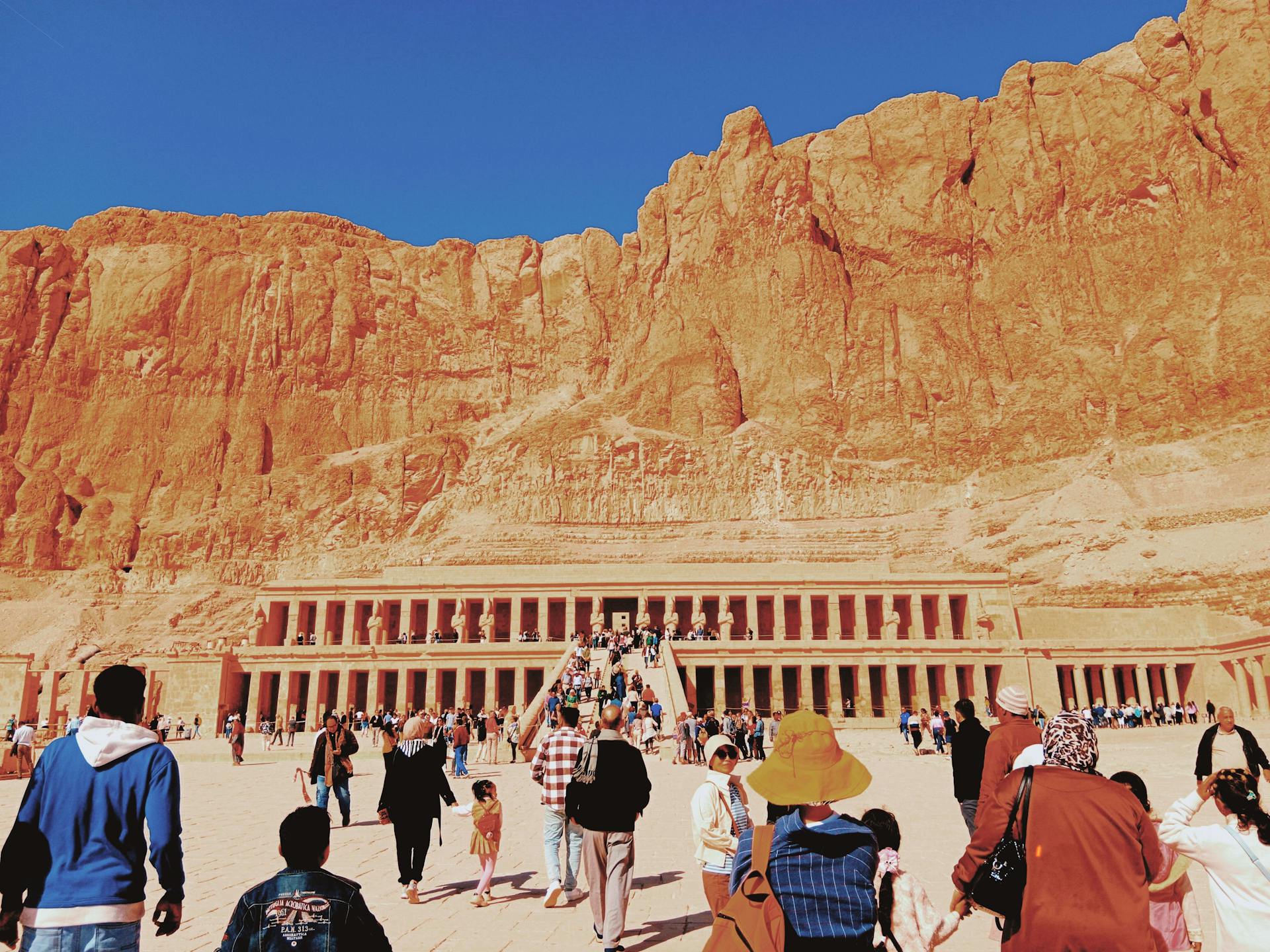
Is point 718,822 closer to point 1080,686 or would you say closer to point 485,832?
point 485,832

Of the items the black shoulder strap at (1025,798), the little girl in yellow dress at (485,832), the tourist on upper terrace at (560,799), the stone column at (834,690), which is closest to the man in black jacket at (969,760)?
the tourist on upper terrace at (560,799)

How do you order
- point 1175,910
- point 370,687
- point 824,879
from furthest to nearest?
point 370,687 → point 1175,910 → point 824,879

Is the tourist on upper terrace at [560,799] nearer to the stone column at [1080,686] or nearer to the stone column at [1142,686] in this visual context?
the stone column at [1080,686]

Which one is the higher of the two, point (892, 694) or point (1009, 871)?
point (892, 694)

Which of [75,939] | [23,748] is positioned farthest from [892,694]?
[75,939]

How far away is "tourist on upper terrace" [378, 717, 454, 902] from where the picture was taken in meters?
10.2

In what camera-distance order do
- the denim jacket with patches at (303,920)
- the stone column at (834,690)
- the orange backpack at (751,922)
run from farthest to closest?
the stone column at (834,690) → the denim jacket with patches at (303,920) → the orange backpack at (751,922)

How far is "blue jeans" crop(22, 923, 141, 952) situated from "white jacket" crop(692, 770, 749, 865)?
3892mm

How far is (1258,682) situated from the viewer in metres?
46.5

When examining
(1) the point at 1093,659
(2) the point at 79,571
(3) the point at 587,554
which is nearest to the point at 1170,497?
(1) the point at 1093,659

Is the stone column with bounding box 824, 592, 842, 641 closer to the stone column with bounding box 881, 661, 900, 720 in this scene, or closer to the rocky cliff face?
the stone column with bounding box 881, 661, 900, 720

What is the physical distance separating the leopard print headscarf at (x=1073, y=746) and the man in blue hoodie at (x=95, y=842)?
4.25 metres

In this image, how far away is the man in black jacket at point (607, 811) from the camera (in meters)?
8.35

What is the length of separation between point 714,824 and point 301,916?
3.76 m
